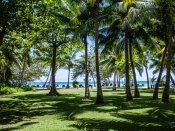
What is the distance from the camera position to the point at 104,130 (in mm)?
11055

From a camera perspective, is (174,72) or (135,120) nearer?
(135,120)

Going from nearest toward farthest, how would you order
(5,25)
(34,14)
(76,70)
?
1. (5,25)
2. (34,14)
3. (76,70)

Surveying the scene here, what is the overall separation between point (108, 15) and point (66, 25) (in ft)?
19.4

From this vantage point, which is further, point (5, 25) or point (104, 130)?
point (5, 25)

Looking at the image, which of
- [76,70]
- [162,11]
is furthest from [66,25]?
[76,70]

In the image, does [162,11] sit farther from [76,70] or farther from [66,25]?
[76,70]

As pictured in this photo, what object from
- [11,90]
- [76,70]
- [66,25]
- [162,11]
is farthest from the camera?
[76,70]

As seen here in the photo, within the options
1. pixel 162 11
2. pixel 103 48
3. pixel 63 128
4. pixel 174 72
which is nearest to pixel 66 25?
pixel 103 48

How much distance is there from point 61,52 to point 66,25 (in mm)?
5825

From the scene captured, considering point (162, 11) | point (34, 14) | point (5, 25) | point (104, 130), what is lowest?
point (104, 130)

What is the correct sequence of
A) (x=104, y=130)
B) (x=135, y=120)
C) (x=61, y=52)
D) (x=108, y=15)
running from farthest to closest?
(x=61, y=52) → (x=108, y=15) → (x=135, y=120) → (x=104, y=130)

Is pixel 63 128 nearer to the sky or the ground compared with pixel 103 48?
nearer to the ground

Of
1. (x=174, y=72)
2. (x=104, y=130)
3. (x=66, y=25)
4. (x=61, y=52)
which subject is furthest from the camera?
(x=174, y=72)

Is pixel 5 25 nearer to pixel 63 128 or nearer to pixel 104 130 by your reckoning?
pixel 63 128
